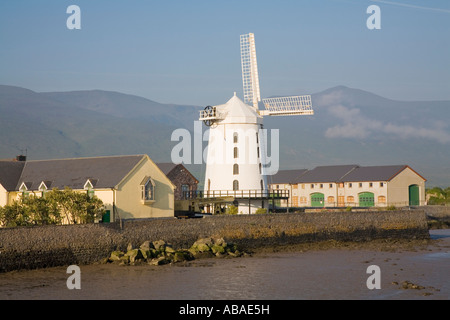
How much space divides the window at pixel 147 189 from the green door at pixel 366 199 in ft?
151

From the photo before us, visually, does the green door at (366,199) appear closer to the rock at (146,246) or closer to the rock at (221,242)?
the rock at (221,242)

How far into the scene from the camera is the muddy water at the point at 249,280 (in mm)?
28203

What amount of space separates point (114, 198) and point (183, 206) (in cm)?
1218

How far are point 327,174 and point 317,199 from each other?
4.16m

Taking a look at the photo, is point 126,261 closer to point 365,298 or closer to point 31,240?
point 31,240

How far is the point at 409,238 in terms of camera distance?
179 feet

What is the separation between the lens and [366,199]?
85562mm

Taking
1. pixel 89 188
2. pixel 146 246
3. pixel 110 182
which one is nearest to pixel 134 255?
pixel 146 246

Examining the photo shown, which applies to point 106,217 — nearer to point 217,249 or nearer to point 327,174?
point 217,249

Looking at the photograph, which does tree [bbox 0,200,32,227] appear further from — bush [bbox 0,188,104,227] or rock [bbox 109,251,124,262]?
rock [bbox 109,251,124,262]

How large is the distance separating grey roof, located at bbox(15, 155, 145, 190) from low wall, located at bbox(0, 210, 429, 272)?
227 inches

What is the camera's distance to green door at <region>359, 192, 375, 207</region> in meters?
84.9
